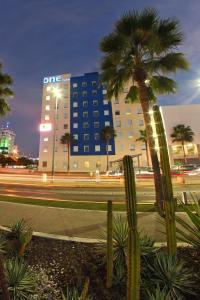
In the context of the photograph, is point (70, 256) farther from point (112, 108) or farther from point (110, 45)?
point (112, 108)

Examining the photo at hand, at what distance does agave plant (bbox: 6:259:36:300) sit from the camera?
10.4 feet

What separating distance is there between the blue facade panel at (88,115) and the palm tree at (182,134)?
1669 centimetres

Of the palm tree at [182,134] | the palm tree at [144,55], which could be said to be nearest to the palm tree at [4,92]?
the palm tree at [144,55]

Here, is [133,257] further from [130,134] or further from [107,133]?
[130,134]

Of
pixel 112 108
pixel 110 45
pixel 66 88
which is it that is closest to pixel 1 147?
pixel 66 88

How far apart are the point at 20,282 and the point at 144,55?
12.0 m

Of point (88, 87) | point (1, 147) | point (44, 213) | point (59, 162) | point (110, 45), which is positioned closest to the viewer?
point (44, 213)

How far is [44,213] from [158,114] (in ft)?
22.4

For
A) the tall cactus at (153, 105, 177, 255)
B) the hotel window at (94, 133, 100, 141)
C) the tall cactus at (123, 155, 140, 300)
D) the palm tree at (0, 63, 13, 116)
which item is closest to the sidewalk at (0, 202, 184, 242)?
the tall cactus at (153, 105, 177, 255)

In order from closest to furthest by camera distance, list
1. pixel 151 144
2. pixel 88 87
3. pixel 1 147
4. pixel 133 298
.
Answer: pixel 133 298 → pixel 151 144 → pixel 88 87 → pixel 1 147

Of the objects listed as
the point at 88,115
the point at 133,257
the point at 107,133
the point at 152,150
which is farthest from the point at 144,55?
the point at 88,115

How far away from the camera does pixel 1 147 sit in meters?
162

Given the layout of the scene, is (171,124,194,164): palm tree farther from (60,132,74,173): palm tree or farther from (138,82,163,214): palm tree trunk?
(138,82,163,214): palm tree trunk

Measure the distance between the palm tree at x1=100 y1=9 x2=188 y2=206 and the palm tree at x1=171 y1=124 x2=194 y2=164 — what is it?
4249 cm
